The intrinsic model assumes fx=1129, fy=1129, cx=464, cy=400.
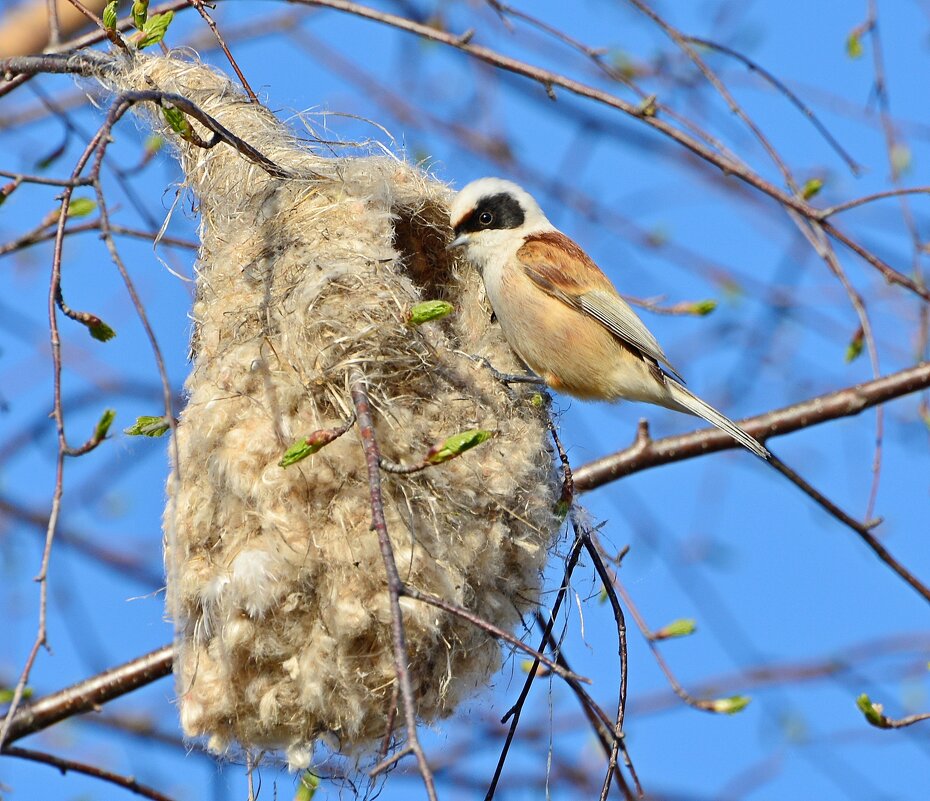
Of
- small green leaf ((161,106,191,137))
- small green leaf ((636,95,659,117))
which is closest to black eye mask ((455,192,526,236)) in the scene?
small green leaf ((636,95,659,117))

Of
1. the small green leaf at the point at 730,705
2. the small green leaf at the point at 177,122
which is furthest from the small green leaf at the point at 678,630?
the small green leaf at the point at 177,122

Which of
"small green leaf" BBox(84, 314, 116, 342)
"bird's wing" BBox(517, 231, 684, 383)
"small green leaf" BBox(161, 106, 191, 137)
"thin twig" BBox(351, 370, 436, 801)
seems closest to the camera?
"thin twig" BBox(351, 370, 436, 801)

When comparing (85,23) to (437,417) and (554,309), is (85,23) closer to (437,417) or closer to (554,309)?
(554,309)

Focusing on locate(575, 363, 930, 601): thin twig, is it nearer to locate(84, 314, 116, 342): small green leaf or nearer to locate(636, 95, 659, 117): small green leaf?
locate(636, 95, 659, 117): small green leaf

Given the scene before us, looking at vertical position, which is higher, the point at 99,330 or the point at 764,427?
the point at 764,427

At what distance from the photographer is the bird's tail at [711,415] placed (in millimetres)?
3520

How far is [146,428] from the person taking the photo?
2615mm

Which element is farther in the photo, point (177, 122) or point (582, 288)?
point (582, 288)

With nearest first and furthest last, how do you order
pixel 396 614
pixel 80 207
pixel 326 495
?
pixel 396 614 < pixel 326 495 < pixel 80 207

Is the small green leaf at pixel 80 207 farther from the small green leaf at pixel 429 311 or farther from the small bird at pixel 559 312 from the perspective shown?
the small green leaf at pixel 429 311

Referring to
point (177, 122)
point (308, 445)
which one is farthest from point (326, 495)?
point (177, 122)

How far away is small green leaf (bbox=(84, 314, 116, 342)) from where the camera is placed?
7.88 feet

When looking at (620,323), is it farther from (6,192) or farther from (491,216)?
(6,192)

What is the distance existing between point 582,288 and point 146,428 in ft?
5.22
